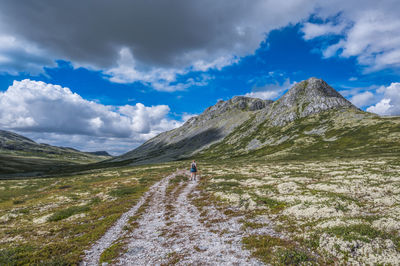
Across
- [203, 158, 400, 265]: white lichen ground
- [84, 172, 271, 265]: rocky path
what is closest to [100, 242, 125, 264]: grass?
[84, 172, 271, 265]: rocky path

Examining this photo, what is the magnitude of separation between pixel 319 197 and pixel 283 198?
3779mm

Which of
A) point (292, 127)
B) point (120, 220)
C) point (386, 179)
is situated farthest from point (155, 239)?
point (292, 127)

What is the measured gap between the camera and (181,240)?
47.4ft

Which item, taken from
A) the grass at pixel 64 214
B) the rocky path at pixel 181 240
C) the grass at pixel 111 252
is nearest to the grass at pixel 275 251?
the rocky path at pixel 181 240

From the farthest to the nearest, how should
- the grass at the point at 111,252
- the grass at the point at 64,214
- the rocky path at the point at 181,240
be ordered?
the grass at the point at 64,214 → the grass at the point at 111,252 → the rocky path at the point at 181,240

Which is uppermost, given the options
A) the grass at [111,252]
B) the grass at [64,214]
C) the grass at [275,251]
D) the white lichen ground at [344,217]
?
the white lichen ground at [344,217]

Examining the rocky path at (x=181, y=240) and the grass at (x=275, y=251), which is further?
the rocky path at (x=181, y=240)

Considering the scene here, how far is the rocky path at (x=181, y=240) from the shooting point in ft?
38.3

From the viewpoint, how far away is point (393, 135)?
10388cm

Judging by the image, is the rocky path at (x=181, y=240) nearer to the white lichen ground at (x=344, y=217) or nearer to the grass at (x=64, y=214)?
the white lichen ground at (x=344, y=217)

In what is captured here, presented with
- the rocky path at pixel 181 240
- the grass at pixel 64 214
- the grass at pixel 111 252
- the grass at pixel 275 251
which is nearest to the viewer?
the grass at pixel 275 251

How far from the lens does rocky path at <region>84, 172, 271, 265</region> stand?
1169cm

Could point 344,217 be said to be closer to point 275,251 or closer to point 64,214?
point 275,251

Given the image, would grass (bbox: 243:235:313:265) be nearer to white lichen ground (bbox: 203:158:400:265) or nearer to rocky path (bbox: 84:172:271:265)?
rocky path (bbox: 84:172:271:265)
